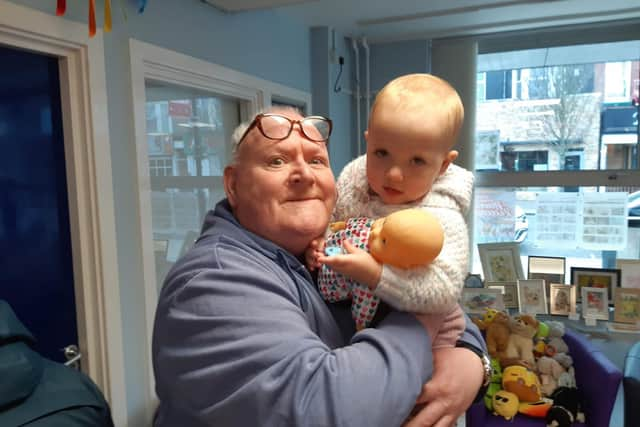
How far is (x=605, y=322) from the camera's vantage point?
9.34 feet

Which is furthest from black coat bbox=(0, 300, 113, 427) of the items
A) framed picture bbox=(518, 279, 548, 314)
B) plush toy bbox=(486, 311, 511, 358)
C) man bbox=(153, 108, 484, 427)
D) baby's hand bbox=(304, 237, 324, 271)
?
framed picture bbox=(518, 279, 548, 314)

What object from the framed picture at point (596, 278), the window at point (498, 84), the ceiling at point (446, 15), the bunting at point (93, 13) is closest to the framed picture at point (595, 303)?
the framed picture at point (596, 278)

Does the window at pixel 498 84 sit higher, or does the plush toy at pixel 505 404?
the window at pixel 498 84

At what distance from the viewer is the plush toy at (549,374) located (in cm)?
243

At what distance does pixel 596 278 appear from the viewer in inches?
114

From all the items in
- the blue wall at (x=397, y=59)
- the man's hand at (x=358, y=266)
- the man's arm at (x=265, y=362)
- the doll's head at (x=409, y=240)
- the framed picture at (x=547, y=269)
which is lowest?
the framed picture at (x=547, y=269)

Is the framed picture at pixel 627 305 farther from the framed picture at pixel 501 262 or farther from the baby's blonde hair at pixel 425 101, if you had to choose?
the baby's blonde hair at pixel 425 101

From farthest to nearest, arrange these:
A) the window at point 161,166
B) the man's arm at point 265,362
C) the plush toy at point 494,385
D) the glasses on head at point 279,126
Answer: the plush toy at point 494,385 → the window at point 161,166 → the glasses on head at point 279,126 → the man's arm at point 265,362

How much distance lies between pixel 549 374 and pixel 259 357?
2355 millimetres

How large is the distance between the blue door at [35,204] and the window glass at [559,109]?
2.85 metres

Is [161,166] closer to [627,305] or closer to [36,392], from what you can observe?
[36,392]

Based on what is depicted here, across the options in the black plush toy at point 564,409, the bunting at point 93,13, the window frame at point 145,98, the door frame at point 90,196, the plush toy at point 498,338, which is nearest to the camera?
the bunting at point 93,13

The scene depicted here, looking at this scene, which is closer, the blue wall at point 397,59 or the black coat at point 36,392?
the black coat at point 36,392

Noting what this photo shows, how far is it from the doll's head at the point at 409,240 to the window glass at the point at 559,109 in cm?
291
